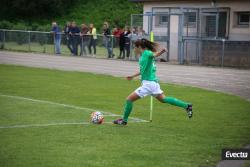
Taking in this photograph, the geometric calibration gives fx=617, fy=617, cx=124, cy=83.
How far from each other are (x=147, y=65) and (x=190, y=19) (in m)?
20.4

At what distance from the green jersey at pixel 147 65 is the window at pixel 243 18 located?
64.8 ft

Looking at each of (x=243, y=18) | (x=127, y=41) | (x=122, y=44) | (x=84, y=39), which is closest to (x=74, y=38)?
(x=84, y=39)

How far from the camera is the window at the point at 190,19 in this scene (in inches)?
1253

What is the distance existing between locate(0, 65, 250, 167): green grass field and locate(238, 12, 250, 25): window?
12381 mm

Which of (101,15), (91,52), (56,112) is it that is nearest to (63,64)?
(91,52)

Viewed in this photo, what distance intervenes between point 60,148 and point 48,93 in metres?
8.16

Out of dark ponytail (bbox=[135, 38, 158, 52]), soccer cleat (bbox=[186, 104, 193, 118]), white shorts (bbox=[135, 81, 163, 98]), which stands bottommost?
soccer cleat (bbox=[186, 104, 193, 118])

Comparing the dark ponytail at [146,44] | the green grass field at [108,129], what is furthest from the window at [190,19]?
the dark ponytail at [146,44]

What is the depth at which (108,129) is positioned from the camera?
12.2 m

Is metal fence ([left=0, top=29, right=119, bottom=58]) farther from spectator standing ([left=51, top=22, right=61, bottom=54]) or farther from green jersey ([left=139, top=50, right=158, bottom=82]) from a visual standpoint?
green jersey ([left=139, top=50, right=158, bottom=82])

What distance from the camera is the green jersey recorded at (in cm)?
1239

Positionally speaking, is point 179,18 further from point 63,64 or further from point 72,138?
point 72,138

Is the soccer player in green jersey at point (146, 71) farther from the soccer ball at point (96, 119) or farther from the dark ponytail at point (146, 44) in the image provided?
the soccer ball at point (96, 119)

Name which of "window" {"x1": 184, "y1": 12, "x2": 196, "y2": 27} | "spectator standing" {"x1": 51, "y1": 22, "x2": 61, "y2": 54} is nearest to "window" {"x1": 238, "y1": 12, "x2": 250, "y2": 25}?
"window" {"x1": 184, "y1": 12, "x2": 196, "y2": 27}
